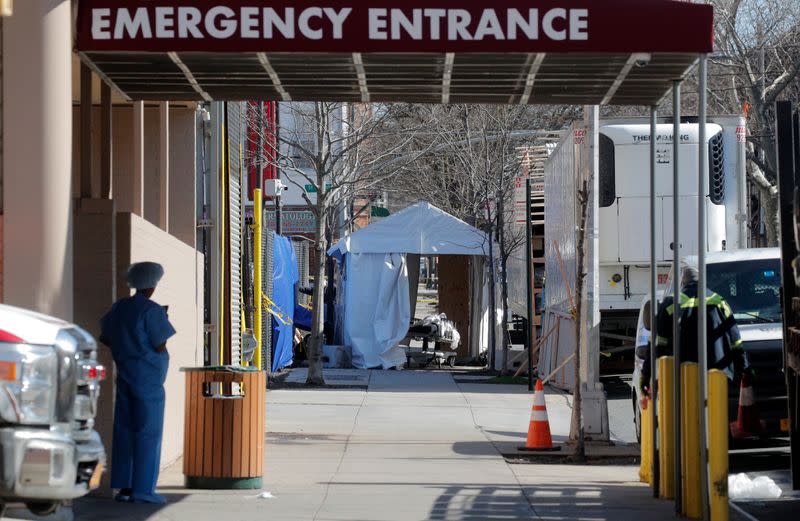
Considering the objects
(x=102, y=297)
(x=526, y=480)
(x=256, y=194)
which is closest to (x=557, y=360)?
(x=256, y=194)

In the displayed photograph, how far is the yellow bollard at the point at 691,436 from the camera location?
339 inches

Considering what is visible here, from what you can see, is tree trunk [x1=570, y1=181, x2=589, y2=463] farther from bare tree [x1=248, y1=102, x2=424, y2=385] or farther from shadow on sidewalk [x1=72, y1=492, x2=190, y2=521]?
bare tree [x1=248, y1=102, x2=424, y2=385]

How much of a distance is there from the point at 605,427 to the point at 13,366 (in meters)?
9.53

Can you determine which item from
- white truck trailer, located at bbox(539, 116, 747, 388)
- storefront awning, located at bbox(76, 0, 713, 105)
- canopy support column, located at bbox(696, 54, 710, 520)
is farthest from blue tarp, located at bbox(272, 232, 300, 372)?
canopy support column, located at bbox(696, 54, 710, 520)

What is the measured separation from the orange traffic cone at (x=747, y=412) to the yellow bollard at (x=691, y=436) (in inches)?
51.6

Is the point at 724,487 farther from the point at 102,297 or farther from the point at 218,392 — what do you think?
the point at 218,392

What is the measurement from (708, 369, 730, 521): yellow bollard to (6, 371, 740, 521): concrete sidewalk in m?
0.88

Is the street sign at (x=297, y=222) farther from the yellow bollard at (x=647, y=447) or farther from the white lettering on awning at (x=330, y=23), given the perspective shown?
the white lettering on awning at (x=330, y=23)

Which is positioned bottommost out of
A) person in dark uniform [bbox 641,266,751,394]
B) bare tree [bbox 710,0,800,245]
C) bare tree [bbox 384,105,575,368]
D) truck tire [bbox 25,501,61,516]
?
truck tire [bbox 25,501,61,516]

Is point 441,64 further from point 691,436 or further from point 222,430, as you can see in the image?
point 222,430

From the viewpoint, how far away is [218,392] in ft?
44.1

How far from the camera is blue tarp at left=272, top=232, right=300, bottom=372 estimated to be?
2416 cm

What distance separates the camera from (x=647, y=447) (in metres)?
10.5

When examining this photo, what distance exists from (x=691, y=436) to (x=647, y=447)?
75.7 inches
